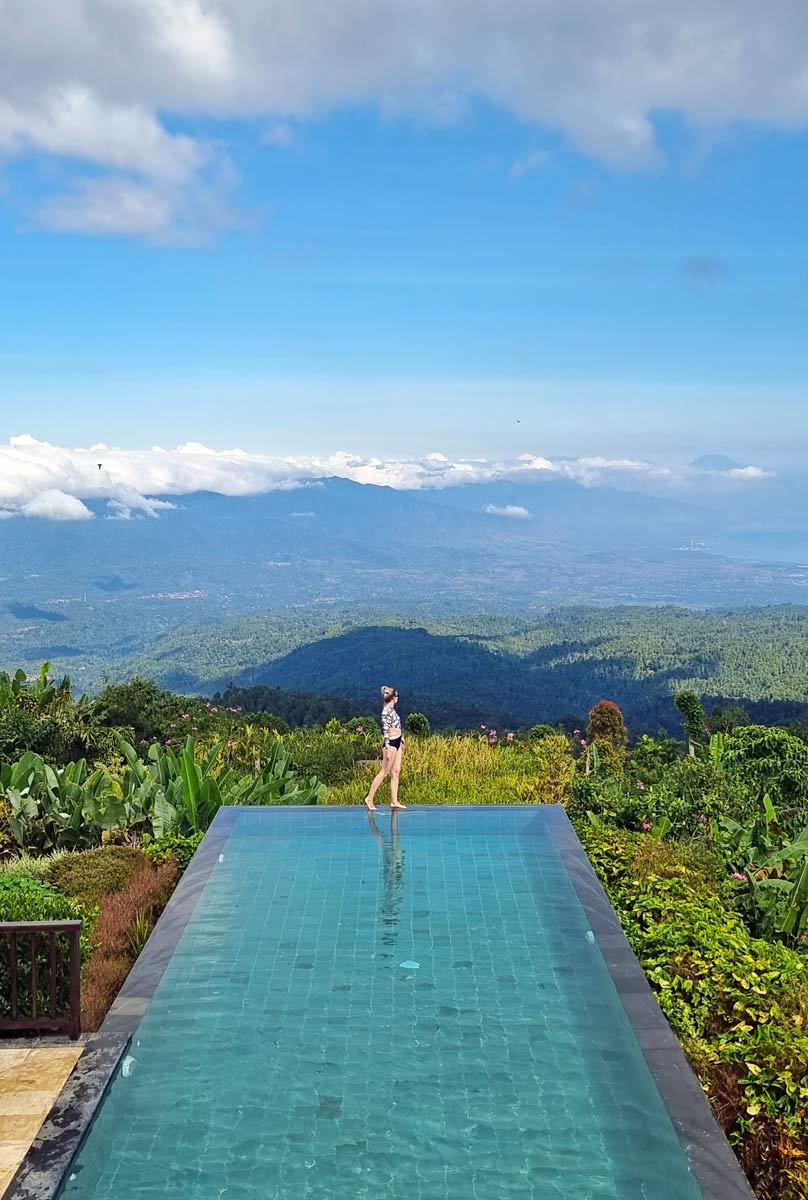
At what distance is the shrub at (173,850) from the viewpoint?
9.62 meters

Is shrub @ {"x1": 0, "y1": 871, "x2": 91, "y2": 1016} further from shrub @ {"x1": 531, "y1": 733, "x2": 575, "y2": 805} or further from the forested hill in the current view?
the forested hill

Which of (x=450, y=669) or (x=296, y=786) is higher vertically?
(x=296, y=786)

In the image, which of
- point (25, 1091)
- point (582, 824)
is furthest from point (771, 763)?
point (25, 1091)

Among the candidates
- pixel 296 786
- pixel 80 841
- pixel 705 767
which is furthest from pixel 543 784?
pixel 80 841

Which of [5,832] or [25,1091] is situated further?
[5,832]

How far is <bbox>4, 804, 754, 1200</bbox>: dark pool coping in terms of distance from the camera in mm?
4422

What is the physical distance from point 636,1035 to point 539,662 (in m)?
103

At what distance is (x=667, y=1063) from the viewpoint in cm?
536

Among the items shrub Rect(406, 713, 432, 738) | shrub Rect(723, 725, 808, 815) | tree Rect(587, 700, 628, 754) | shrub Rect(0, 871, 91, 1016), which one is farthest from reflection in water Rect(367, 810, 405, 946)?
shrub Rect(406, 713, 432, 738)

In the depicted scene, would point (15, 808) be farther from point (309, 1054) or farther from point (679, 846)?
point (679, 846)

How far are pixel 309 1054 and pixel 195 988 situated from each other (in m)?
1.19

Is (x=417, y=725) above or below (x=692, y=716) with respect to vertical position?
Answer: below

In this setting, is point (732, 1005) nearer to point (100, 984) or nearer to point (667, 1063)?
point (667, 1063)

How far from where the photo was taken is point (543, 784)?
42.9 feet
